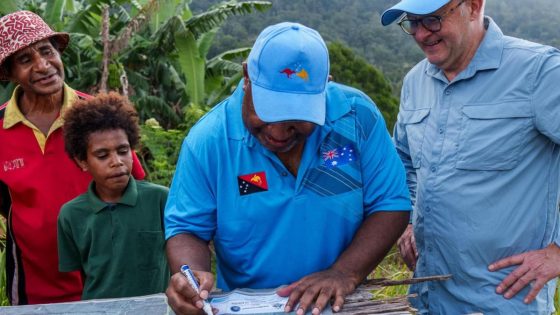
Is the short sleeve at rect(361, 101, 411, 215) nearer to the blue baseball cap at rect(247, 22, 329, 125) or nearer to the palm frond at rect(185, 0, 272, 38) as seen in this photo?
the blue baseball cap at rect(247, 22, 329, 125)

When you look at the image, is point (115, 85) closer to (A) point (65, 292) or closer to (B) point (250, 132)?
(A) point (65, 292)

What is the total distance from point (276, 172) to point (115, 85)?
6064 millimetres

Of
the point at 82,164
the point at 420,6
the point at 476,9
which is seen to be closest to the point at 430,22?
the point at 420,6

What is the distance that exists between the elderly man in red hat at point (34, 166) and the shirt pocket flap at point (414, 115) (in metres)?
1.30

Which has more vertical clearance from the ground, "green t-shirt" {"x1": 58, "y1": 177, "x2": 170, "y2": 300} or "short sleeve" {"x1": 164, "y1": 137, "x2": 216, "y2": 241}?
"short sleeve" {"x1": 164, "y1": 137, "x2": 216, "y2": 241}

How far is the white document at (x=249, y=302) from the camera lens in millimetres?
2029

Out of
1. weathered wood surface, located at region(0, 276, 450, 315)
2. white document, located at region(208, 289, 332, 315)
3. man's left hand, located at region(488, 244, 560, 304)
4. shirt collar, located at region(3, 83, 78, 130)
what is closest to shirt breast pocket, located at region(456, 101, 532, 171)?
man's left hand, located at region(488, 244, 560, 304)

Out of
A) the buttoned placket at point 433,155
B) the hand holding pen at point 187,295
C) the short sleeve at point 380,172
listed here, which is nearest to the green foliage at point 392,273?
the buttoned placket at point 433,155

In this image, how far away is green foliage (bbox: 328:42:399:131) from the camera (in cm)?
1454

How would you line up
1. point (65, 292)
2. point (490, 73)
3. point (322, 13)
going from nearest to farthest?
point (490, 73) < point (65, 292) < point (322, 13)

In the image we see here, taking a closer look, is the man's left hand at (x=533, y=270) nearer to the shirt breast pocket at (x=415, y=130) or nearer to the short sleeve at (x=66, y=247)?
the shirt breast pocket at (x=415, y=130)

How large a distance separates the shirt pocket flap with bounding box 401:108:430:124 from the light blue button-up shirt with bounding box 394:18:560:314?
0.06m

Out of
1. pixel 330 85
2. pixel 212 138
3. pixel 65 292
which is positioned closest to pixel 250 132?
pixel 212 138

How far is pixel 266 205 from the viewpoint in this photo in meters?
2.18
